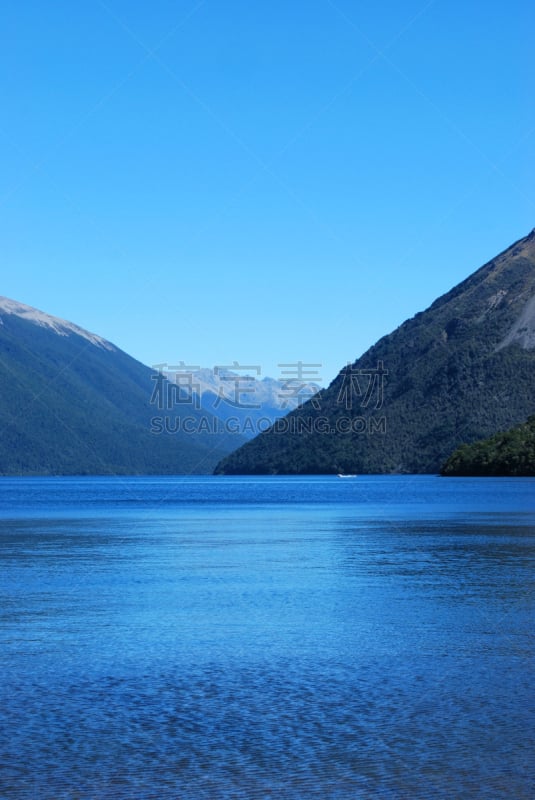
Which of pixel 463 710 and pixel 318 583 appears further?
pixel 318 583

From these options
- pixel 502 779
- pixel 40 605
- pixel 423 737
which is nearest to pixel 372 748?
pixel 423 737

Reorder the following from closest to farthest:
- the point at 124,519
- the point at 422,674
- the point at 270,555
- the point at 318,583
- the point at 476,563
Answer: the point at 422,674 → the point at 318,583 → the point at 476,563 → the point at 270,555 → the point at 124,519

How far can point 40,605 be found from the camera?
→ 108 feet

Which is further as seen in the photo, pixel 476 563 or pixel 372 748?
pixel 476 563

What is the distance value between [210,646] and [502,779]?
11501 millimetres

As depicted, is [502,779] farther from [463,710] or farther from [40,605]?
[40,605]

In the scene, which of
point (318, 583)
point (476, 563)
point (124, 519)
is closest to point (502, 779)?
point (318, 583)

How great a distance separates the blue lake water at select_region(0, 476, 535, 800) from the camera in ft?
49.1

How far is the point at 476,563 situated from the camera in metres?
46.3

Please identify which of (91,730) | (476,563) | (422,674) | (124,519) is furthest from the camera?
(124,519)

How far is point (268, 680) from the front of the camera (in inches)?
835

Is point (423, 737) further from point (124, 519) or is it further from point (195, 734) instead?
point (124, 519)

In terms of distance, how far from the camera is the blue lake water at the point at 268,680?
49.1 ft

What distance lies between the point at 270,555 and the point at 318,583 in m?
14.4
